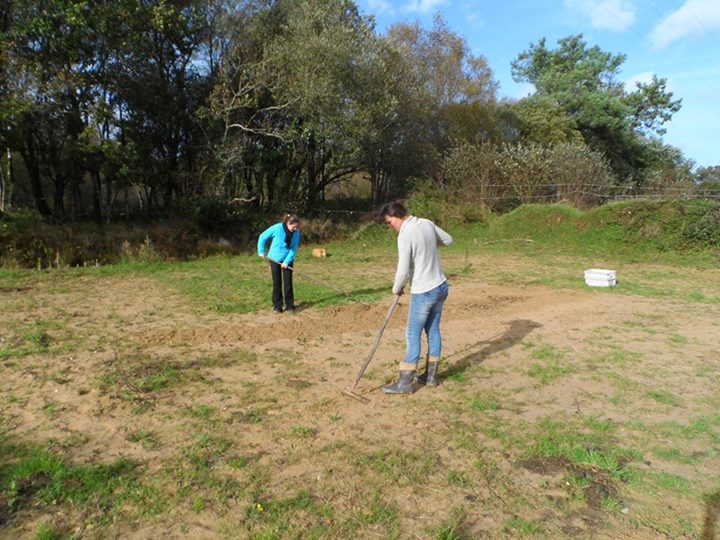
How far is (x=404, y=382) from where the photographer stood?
5480mm

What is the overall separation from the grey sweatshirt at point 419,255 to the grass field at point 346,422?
1216mm

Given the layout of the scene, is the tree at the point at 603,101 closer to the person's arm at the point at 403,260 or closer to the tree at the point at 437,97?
the tree at the point at 437,97

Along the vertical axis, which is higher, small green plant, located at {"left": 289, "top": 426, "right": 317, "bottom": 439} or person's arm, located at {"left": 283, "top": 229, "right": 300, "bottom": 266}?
person's arm, located at {"left": 283, "top": 229, "right": 300, "bottom": 266}

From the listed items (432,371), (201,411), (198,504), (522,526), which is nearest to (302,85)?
(432,371)

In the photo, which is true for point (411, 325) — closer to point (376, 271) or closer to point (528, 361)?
point (528, 361)

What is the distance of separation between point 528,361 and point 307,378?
282 cm

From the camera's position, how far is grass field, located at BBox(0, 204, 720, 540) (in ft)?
11.4

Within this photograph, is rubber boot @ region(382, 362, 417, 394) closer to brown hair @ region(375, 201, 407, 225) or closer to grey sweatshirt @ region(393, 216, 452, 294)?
grey sweatshirt @ region(393, 216, 452, 294)

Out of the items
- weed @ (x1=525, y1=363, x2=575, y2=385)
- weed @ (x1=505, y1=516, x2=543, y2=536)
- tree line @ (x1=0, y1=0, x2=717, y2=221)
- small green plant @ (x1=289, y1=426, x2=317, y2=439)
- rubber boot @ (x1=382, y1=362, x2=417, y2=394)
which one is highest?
tree line @ (x1=0, y1=0, x2=717, y2=221)

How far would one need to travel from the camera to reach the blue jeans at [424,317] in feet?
17.5

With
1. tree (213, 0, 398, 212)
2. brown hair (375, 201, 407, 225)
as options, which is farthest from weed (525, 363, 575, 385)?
tree (213, 0, 398, 212)

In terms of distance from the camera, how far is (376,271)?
1385cm

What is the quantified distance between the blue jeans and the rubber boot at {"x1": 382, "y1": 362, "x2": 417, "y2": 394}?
2.5 inches

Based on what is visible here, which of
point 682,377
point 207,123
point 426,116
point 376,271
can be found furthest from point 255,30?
point 682,377
